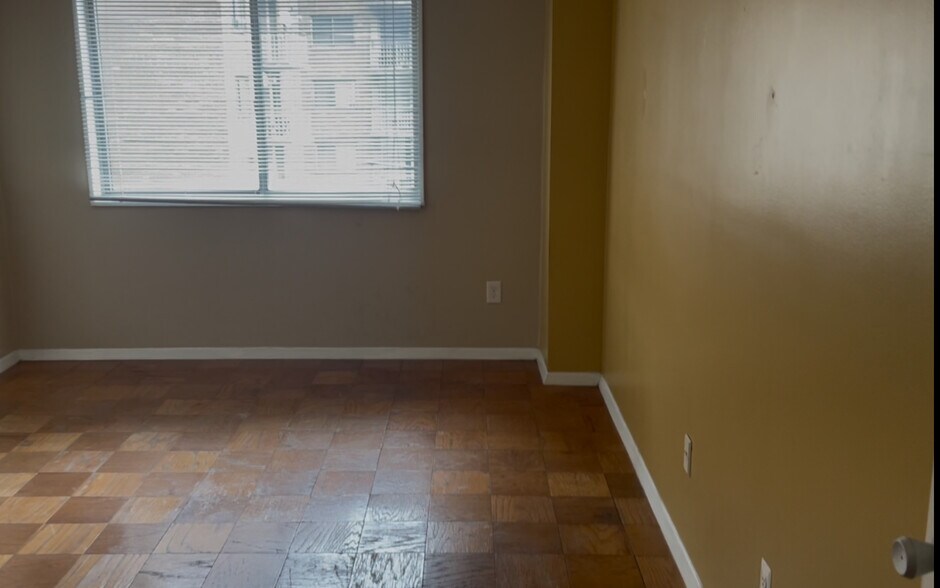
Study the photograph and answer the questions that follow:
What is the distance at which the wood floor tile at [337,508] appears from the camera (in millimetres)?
2549

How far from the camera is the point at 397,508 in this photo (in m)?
2.61

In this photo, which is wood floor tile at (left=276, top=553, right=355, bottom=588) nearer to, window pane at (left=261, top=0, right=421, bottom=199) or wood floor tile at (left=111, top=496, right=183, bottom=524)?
wood floor tile at (left=111, top=496, right=183, bottom=524)

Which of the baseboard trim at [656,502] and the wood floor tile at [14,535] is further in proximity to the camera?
the wood floor tile at [14,535]

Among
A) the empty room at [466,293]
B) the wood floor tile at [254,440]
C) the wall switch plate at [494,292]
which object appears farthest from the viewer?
the wall switch plate at [494,292]

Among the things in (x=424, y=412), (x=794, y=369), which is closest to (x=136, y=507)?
(x=424, y=412)

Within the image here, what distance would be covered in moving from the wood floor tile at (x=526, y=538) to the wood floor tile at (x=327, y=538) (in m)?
0.42

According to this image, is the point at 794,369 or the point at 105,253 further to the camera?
the point at 105,253

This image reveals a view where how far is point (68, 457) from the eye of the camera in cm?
303

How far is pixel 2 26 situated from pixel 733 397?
379 centimetres

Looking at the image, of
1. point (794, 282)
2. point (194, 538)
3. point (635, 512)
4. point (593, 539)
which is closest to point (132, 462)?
point (194, 538)

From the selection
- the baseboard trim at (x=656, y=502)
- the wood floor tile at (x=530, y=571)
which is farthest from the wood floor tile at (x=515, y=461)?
the wood floor tile at (x=530, y=571)

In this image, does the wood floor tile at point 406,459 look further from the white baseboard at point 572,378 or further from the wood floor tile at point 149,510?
the white baseboard at point 572,378

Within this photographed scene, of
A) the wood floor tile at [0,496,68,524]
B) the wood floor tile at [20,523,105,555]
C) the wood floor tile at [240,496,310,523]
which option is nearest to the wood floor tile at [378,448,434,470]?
the wood floor tile at [240,496,310,523]

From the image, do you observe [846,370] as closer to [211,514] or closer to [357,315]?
[211,514]
